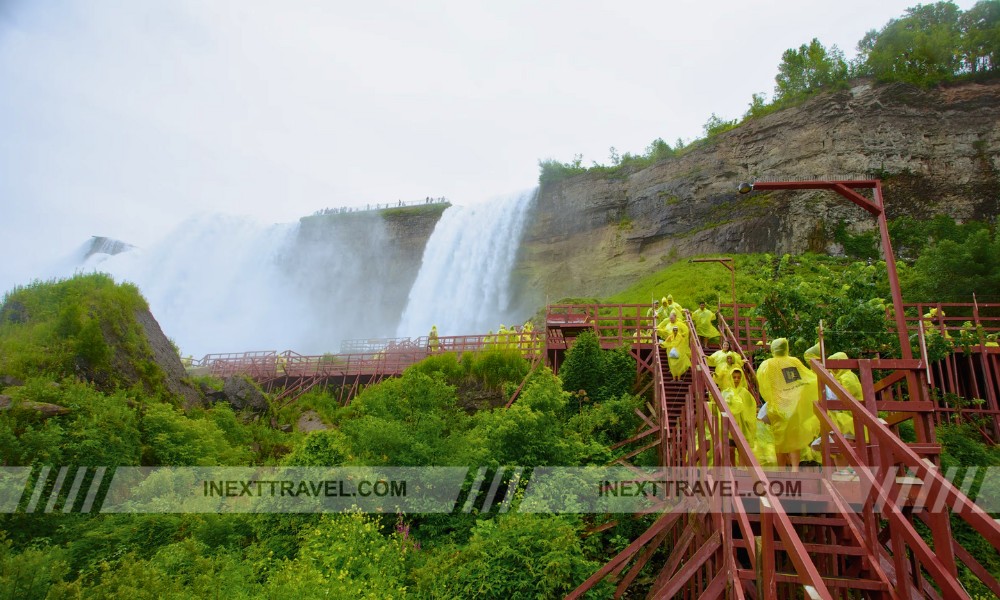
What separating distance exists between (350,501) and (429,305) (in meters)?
34.2

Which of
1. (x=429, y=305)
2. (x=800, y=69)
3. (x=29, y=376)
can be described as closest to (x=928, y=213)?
(x=800, y=69)

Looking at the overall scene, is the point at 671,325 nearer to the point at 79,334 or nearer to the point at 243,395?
the point at 243,395

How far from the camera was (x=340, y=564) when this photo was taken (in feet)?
27.9

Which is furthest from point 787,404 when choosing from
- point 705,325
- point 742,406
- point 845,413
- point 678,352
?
point 705,325

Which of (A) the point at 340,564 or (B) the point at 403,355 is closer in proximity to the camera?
(A) the point at 340,564

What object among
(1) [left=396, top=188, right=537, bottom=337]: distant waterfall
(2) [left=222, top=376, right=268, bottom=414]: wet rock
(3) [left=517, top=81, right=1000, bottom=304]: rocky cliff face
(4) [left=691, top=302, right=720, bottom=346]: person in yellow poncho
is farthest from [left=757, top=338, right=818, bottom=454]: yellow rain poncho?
(1) [left=396, top=188, right=537, bottom=337]: distant waterfall

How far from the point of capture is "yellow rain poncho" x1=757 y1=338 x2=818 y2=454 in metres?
6.72

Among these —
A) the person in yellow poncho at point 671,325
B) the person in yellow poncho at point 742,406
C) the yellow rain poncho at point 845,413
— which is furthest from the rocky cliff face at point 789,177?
the person in yellow poncho at point 742,406

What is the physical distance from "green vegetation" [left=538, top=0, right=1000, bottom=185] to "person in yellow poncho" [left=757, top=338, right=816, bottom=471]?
35606 millimetres

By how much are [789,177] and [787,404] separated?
31.8m

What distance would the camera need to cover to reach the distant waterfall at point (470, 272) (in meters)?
42.7

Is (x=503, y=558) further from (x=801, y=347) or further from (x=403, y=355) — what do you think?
(x=403, y=355)

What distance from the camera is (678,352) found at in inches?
501

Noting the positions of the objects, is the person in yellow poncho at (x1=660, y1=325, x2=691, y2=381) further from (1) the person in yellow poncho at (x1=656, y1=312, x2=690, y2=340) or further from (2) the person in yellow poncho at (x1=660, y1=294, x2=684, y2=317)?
(2) the person in yellow poncho at (x1=660, y1=294, x2=684, y2=317)
